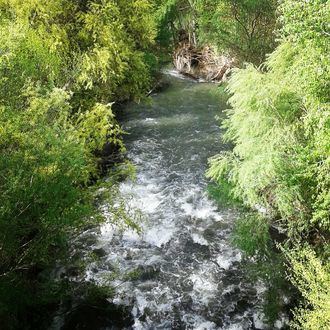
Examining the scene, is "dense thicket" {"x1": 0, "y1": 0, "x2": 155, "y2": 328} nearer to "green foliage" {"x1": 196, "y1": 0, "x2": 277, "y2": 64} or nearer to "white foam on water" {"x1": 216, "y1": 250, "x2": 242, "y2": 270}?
"white foam on water" {"x1": 216, "y1": 250, "x2": 242, "y2": 270}

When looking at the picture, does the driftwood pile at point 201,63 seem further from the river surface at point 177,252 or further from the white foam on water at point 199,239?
the white foam on water at point 199,239

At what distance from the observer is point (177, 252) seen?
34.5ft

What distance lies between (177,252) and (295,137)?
4.61 m

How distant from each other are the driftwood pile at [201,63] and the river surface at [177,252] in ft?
33.2

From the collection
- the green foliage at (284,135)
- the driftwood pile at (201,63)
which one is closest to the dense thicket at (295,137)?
the green foliage at (284,135)

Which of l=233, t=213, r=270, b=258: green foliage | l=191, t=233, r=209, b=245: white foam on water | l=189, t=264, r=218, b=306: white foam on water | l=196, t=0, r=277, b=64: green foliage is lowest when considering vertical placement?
l=189, t=264, r=218, b=306: white foam on water

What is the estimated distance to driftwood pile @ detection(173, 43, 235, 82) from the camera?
2598 cm

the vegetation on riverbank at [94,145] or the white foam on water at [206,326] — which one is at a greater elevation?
the vegetation on riverbank at [94,145]

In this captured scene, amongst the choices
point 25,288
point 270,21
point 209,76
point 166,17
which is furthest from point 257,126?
point 166,17

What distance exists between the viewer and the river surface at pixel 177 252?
849 cm

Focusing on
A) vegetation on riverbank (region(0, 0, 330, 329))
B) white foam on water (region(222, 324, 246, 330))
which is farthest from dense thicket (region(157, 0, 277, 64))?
white foam on water (region(222, 324, 246, 330))

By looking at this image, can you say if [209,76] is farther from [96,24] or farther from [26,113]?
[26,113]

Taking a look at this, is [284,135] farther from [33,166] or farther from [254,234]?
[33,166]

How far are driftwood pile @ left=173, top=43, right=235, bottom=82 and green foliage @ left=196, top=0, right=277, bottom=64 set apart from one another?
12.8ft
